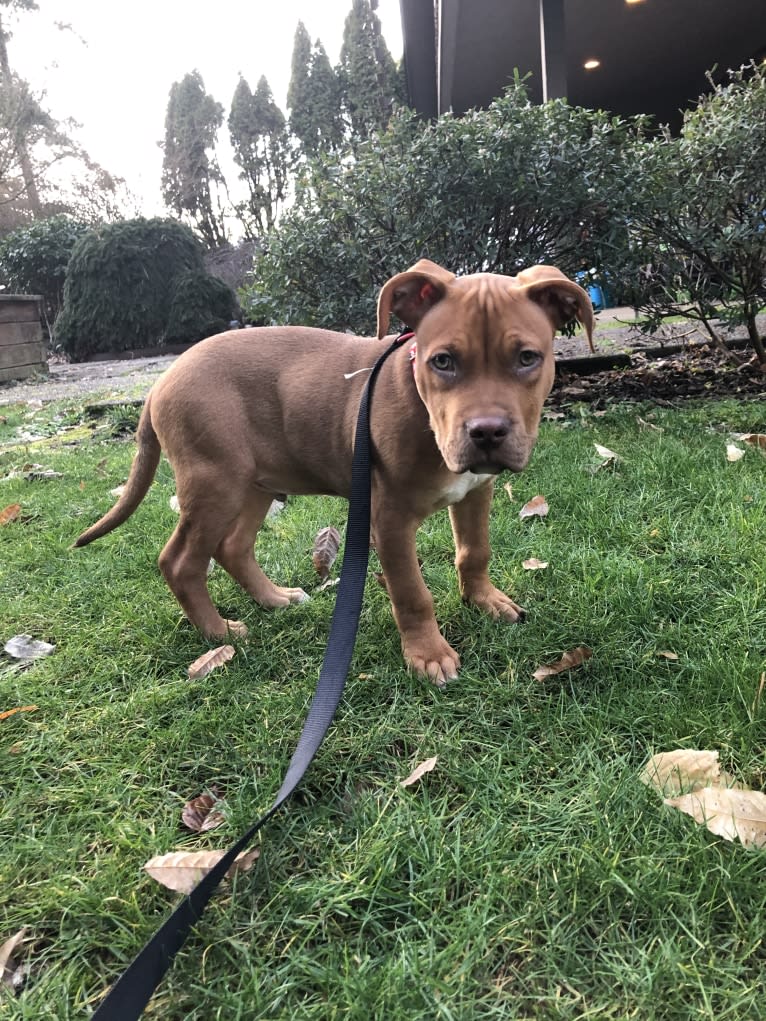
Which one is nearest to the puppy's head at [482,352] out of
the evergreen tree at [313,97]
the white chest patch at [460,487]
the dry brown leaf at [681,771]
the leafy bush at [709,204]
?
the white chest patch at [460,487]

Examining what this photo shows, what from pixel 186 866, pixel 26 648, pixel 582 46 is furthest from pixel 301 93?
pixel 186 866


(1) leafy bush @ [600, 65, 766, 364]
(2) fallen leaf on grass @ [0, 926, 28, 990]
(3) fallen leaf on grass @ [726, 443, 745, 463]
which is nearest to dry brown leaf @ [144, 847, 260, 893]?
(2) fallen leaf on grass @ [0, 926, 28, 990]

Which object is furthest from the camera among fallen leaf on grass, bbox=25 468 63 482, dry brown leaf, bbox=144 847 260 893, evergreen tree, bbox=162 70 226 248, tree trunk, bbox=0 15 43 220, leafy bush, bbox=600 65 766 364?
evergreen tree, bbox=162 70 226 248

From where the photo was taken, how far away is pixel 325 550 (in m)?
3.51

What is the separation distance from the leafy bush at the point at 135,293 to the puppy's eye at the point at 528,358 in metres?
16.2

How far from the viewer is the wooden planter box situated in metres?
12.7

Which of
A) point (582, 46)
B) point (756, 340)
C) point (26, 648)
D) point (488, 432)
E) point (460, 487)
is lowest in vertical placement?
point (26, 648)

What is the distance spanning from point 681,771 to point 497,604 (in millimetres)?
1063

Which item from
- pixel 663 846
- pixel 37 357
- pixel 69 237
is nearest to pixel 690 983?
pixel 663 846

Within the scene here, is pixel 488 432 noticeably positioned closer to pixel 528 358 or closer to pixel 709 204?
pixel 528 358

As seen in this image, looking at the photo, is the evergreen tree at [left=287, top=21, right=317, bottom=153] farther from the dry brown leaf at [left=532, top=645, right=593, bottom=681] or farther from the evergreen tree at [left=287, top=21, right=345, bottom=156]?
the dry brown leaf at [left=532, top=645, right=593, bottom=681]

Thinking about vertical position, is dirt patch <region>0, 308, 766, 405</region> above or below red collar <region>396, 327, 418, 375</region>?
below

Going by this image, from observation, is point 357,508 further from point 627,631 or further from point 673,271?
point 673,271

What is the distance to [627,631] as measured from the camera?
2443 millimetres
